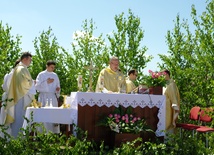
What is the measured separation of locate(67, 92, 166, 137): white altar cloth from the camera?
7.14 m

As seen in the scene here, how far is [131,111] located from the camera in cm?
750

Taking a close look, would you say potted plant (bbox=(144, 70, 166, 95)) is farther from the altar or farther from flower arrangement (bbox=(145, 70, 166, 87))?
the altar

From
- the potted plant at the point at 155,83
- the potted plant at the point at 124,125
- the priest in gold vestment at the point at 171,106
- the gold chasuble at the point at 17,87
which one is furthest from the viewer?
the priest in gold vestment at the point at 171,106

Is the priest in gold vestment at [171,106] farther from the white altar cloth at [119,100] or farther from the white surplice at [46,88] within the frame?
the white surplice at [46,88]

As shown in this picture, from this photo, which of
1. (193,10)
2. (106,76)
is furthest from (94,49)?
(106,76)

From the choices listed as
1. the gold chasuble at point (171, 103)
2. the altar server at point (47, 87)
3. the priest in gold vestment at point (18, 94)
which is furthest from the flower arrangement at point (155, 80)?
the priest in gold vestment at point (18, 94)

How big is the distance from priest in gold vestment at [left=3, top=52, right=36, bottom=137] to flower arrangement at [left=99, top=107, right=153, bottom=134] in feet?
7.05

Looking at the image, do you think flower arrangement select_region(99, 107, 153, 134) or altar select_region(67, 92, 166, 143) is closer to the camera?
flower arrangement select_region(99, 107, 153, 134)

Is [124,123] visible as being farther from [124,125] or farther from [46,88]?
[46,88]

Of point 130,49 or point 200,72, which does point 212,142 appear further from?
point 130,49

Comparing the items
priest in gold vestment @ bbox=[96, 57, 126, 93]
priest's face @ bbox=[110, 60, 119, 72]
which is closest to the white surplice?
priest in gold vestment @ bbox=[96, 57, 126, 93]

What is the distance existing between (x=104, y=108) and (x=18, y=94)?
6.92 feet

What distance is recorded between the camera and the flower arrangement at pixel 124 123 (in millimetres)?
6988

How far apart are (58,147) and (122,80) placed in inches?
175
